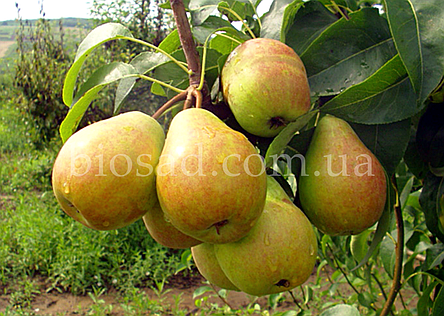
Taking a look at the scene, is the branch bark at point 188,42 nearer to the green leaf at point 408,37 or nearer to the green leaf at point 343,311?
the green leaf at point 408,37

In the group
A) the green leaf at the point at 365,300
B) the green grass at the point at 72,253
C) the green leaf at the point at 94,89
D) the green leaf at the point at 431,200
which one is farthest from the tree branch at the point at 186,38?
the green grass at the point at 72,253

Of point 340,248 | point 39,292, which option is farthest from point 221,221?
point 39,292

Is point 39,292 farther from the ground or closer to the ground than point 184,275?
farther from the ground

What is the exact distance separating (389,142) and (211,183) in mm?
354

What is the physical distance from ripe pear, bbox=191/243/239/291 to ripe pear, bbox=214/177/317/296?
0.21 ft

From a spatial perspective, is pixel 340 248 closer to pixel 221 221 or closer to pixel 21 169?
pixel 221 221

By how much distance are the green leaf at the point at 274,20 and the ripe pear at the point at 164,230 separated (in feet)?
1.27

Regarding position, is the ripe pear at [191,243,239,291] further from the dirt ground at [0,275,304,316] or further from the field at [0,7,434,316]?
the dirt ground at [0,275,304,316]

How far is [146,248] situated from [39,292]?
2.90 ft

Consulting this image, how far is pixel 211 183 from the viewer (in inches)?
20.8

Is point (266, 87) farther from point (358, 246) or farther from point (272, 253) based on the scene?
point (358, 246)

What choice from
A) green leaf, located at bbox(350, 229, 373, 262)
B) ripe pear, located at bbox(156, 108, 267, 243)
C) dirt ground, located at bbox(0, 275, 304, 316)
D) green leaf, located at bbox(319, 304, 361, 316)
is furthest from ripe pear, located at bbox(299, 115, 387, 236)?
dirt ground, located at bbox(0, 275, 304, 316)

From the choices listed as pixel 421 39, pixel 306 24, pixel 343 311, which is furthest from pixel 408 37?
pixel 343 311

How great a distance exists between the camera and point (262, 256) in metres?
0.60
